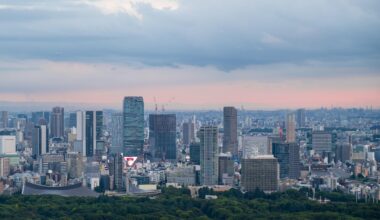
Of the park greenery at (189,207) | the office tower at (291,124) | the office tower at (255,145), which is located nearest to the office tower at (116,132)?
the office tower at (255,145)

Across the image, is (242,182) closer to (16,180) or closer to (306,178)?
(306,178)

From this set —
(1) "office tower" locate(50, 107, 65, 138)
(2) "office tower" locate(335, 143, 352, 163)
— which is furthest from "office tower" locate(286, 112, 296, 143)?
(1) "office tower" locate(50, 107, 65, 138)

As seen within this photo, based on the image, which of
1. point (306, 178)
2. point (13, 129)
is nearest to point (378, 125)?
point (306, 178)

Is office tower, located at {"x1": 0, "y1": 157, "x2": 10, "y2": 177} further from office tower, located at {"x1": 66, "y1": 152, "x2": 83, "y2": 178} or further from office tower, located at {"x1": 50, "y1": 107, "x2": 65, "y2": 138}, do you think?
office tower, located at {"x1": 50, "y1": 107, "x2": 65, "y2": 138}

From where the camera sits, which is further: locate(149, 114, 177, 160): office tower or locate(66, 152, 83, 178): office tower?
locate(149, 114, 177, 160): office tower

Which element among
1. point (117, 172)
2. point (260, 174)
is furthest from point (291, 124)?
point (260, 174)

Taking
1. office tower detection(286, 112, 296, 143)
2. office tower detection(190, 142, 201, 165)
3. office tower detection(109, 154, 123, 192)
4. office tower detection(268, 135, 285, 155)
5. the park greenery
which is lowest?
the park greenery
